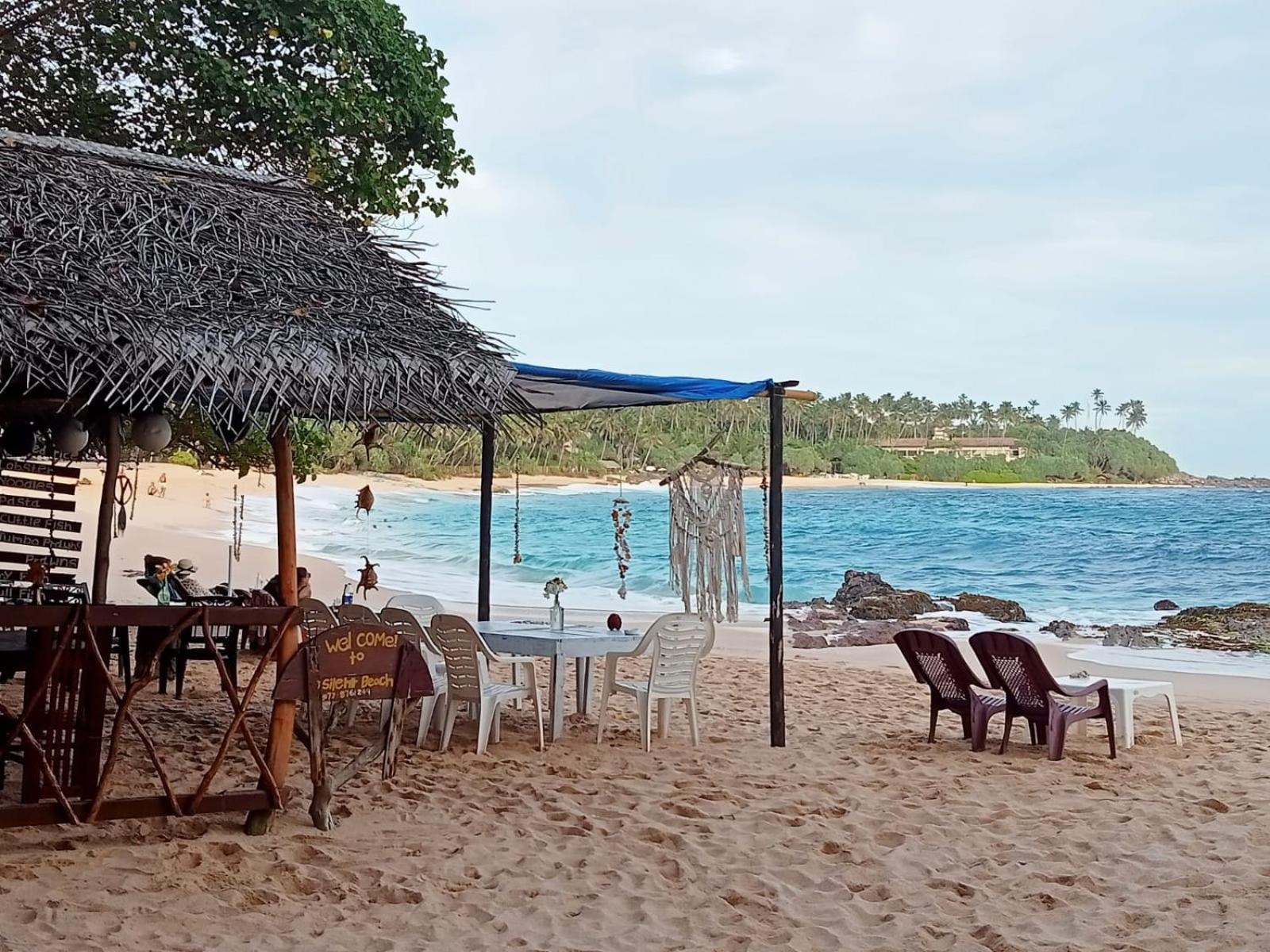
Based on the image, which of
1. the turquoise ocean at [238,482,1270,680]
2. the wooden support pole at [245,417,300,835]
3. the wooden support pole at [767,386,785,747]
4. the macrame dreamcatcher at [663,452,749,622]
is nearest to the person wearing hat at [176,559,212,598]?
the macrame dreamcatcher at [663,452,749,622]

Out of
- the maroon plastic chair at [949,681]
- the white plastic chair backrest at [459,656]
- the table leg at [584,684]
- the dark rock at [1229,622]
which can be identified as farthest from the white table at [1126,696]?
the dark rock at [1229,622]

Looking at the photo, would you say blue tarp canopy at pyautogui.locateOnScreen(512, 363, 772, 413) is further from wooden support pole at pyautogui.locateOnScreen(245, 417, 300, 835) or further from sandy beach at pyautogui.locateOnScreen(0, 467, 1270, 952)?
sandy beach at pyautogui.locateOnScreen(0, 467, 1270, 952)

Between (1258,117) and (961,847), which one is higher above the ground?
(1258,117)

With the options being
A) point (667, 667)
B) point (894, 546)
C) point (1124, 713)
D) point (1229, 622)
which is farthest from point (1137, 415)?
point (667, 667)

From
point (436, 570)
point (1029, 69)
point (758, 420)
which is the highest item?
point (1029, 69)

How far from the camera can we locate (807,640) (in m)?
13.0

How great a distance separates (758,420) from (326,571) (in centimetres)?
1917

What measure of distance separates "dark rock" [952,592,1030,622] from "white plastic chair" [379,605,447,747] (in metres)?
12.1

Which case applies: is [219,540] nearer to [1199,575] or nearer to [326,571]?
[326,571]

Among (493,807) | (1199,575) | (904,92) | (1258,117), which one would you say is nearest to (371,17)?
(493,807)

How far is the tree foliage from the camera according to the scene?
888cm

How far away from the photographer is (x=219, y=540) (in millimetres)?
20859

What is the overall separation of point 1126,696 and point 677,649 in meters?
2.49

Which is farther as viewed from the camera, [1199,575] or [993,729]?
[1199,575]
